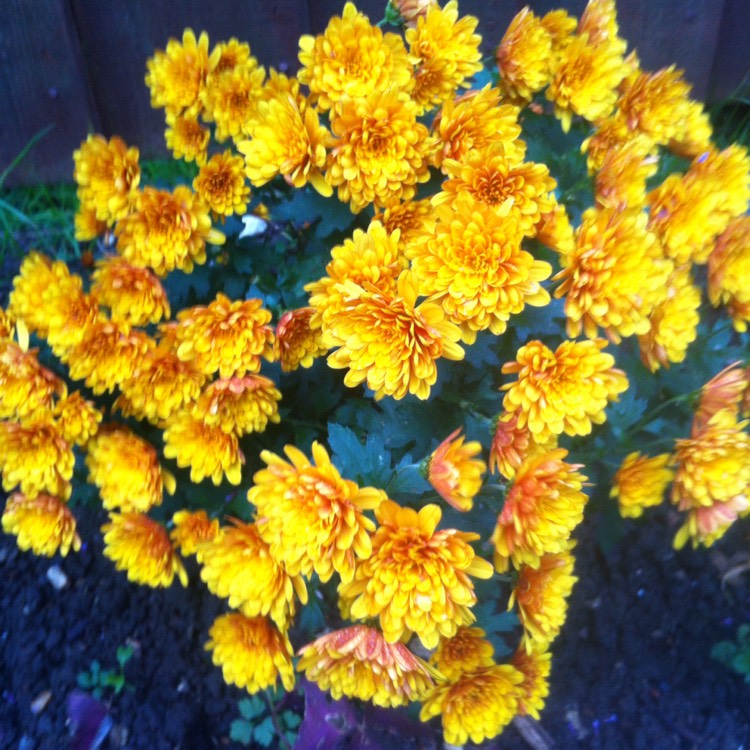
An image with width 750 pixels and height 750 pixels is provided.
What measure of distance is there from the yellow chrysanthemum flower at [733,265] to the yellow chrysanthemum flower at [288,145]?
71cm

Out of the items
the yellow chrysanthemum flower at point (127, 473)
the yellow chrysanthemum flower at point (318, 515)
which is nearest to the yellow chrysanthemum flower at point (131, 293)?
the yellow chrysanthemum flower at point (127, 473)

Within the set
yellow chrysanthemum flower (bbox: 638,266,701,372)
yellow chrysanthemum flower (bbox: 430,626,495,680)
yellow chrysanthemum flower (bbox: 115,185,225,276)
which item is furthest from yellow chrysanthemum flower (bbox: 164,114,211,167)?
yellow chrysanthemum flower (bbox: 430,626,495,680)

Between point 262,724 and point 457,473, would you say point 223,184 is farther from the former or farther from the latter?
point 262,724

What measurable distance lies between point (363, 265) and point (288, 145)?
0.29 m

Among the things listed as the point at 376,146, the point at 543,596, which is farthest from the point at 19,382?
the point at 543,596

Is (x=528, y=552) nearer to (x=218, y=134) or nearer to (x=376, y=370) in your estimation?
(x=376, y=370)

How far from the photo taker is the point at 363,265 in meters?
1.10

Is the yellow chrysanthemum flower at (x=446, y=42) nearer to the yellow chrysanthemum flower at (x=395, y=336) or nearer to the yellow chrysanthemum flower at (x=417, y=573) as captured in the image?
the yellow chrysanthemum flower at (x=395, y=336)

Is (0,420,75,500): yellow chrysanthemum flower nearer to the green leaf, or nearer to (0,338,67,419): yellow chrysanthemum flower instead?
(0,338,67,419): yellow chrysanthemum flower

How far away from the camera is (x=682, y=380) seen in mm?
1557

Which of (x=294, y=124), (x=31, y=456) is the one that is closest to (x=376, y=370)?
(x=294, y=124)

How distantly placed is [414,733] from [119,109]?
88.2 inches

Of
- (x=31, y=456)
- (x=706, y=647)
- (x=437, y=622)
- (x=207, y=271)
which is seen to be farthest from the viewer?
(x=706, y=647)

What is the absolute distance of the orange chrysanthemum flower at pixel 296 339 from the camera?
1.26 m
